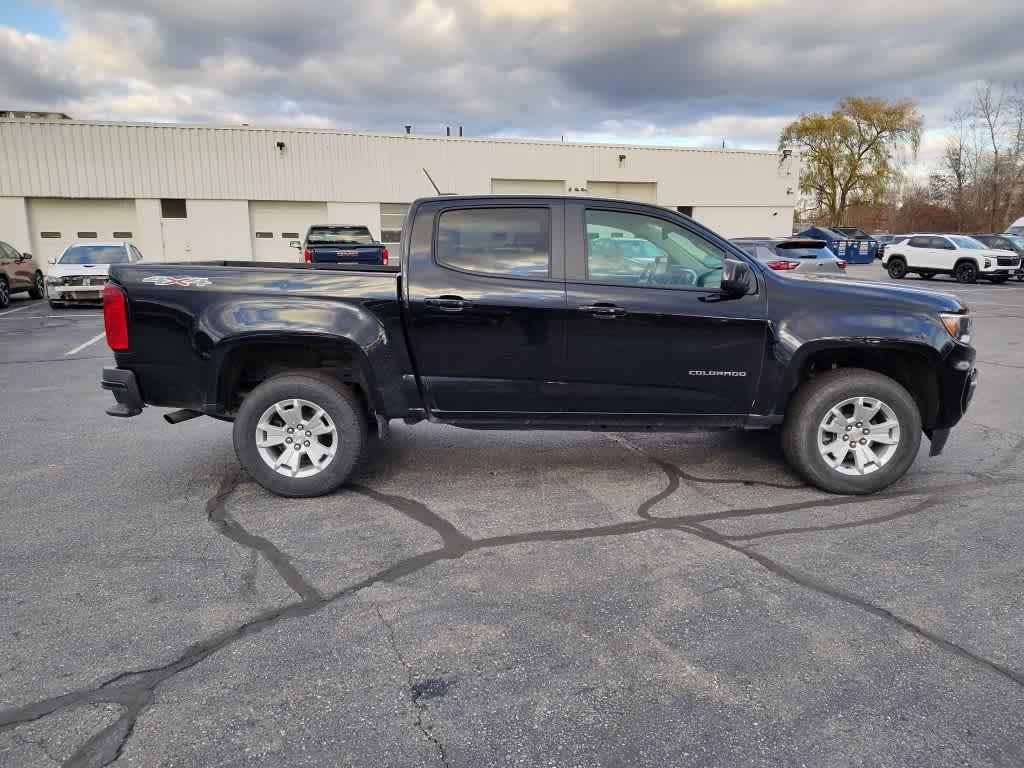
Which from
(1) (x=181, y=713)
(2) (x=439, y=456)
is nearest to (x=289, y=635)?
(1) (x=181, y=713)

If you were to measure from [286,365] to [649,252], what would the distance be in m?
2.54

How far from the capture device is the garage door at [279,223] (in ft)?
92.0

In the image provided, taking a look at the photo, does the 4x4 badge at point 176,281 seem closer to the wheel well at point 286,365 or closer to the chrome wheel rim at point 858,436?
the wheel well at point 286,365

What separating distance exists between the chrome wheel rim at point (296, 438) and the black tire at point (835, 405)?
3010mm

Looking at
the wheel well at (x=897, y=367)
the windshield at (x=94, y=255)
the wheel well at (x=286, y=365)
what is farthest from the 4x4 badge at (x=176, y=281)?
the windshield at (x=94, y=255)

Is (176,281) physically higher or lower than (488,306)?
higher

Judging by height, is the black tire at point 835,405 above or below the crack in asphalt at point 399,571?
above

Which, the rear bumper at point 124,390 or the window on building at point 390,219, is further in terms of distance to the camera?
the window on building at point 390,219

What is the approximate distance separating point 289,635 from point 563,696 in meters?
1.18

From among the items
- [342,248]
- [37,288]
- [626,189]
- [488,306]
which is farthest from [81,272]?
[626,189]

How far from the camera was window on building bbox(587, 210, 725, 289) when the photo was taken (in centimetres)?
455

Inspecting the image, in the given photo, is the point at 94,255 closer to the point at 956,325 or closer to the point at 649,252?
the point at 649,252

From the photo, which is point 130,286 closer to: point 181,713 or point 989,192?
A: point 181,713

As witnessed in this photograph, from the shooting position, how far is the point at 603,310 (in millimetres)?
4430
